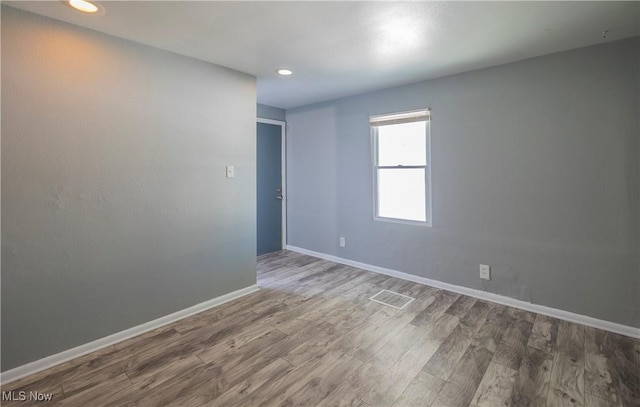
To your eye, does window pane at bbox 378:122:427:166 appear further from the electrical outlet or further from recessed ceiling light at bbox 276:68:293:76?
recessed ceiling light at bbox 276:68:293:76

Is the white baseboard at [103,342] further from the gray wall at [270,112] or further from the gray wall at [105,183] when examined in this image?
the gray wall at [270,112]

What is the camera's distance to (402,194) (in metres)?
3.66

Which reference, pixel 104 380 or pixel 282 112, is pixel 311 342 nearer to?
pixel 104 380

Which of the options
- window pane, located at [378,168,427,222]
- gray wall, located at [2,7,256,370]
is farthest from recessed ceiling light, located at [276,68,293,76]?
window pane, located at [378,168,427,222]

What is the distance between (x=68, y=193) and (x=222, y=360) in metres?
1.57

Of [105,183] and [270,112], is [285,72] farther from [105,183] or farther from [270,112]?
[105,183]

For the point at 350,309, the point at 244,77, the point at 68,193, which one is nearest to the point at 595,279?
the point at 350,309

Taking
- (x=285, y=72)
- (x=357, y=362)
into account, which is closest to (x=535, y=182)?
(x=357, y=362)

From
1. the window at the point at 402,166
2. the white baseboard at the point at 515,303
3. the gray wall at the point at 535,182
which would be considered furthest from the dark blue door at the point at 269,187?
the window at the point at 402,166

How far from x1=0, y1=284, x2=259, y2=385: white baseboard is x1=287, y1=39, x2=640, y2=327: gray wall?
211 cm

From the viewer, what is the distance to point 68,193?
2.07 metres

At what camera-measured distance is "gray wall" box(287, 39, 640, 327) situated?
7.66 ft

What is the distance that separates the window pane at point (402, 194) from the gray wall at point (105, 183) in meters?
1.85

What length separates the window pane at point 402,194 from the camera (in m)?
3.49
